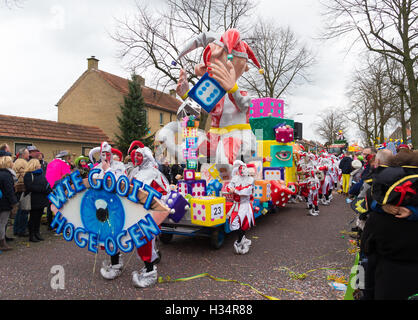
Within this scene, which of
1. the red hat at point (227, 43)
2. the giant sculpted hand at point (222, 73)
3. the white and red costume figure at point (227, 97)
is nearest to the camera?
the giant sculpted hand at point (222, 73)

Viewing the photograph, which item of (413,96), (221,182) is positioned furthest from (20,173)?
(413,96)

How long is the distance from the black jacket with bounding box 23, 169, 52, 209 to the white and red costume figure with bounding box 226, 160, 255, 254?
372cm

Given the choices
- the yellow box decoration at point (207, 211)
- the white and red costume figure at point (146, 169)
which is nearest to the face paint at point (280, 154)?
the yellow box decoration at point (207, 211)

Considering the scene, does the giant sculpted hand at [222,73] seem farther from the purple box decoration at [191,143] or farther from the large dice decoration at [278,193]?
the large dice decoration at [278,193]

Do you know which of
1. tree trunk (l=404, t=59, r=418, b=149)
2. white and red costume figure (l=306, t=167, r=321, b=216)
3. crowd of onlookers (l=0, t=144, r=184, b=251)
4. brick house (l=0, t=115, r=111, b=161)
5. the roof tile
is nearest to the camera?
crowd of onlookers (l=0, t=144, r=184, b=251)

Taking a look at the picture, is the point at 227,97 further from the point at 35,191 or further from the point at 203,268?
the point at 35,191

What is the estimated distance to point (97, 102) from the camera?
2547 centimetres

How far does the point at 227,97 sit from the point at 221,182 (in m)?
1.81

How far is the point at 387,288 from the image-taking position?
237 cm

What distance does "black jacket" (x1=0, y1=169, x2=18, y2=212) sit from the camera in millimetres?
5039

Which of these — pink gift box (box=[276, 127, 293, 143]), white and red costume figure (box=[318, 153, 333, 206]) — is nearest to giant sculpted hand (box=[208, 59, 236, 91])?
pink gift box (box=[276, 127, 293, 143])

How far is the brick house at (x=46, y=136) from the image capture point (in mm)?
→ 15531

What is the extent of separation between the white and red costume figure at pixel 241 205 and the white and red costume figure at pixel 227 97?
→ 0.99 meters

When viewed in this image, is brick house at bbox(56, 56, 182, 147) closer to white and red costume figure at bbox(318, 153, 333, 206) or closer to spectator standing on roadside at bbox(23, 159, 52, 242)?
white and red costume figure at bbox(318, 153, 333, 206)
